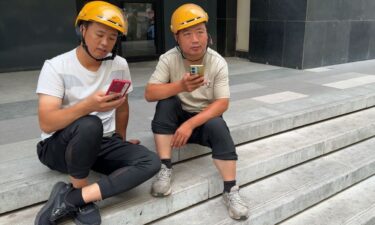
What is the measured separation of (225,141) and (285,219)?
0.95 meters

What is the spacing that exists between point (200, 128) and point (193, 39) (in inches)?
24.9

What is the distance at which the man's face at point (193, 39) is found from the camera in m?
2.51

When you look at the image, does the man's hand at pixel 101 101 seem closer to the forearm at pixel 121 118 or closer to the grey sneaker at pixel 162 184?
the forearm at pixel 121 118

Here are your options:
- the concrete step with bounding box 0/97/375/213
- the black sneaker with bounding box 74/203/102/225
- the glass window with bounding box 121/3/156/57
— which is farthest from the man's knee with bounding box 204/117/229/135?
the glass window with bounding box 121/3/156/57

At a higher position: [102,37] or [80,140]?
[102,37]

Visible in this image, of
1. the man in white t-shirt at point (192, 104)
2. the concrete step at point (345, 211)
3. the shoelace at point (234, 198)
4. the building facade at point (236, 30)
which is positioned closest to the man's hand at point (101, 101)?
the man in white t-shirt at point (192, 104)

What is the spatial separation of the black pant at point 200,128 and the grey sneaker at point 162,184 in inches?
11.4

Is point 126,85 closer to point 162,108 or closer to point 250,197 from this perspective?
point 162,108

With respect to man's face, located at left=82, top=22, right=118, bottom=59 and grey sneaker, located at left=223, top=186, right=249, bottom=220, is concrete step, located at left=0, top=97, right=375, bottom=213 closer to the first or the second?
grey sneaker, located at left=223, top=186, right=249, bottom=220

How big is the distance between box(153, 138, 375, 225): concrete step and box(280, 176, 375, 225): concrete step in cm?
5

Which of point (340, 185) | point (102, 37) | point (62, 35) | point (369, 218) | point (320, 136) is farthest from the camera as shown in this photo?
point (62, 35)

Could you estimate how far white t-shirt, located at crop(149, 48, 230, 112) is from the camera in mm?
2689

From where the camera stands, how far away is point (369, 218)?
121 inches

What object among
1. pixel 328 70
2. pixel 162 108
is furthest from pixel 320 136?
pixel 328 70
